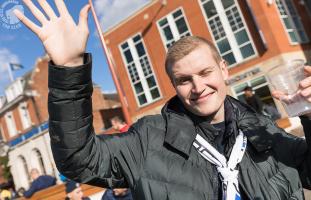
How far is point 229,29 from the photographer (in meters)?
19.5

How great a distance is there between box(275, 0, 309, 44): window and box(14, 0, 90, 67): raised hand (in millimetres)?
19279

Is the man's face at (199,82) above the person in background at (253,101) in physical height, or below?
above

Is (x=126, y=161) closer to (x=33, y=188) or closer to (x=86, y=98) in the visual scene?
(x=86, y=98)

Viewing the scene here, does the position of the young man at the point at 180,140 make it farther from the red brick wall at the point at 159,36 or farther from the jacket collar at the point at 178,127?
the red brick wall at the point at 159,36

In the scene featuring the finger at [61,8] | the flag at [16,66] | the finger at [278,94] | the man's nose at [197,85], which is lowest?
the finger at [278,94]

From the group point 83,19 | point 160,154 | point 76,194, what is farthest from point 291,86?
point 76,194

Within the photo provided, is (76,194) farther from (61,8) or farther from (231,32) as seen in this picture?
(231,32)

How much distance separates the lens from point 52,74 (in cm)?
155

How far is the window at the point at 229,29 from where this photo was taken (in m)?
19.4

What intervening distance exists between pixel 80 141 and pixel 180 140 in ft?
1.55

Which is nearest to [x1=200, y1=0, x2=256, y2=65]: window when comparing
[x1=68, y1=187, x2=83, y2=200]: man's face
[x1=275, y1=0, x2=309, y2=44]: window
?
[x1=275, y1=0, x2=309, y2=44]: window

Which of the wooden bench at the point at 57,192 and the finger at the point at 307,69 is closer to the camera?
the finger at the point at 307,69

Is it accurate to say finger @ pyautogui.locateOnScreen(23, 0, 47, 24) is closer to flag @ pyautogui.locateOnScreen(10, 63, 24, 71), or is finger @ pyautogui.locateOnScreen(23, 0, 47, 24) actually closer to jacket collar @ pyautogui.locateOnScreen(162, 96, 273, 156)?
jacket collar @ pyautogui.locateOnScreen(162, 96, 273, 156)

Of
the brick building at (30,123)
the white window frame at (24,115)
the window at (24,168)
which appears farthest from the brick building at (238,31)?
the window at (24,168)
